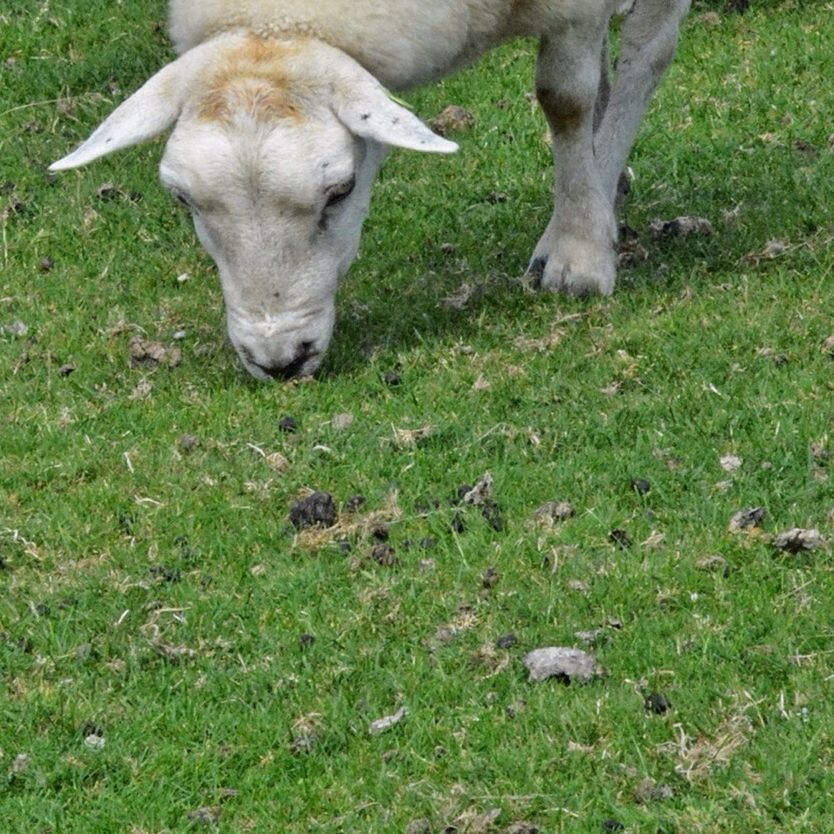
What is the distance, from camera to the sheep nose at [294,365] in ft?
24.2

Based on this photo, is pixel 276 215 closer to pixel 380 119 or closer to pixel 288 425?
pixel 380 119

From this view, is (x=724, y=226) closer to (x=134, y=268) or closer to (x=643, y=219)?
(x=643, y=219)

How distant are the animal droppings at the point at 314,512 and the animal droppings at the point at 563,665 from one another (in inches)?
46.8

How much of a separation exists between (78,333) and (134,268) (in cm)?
90

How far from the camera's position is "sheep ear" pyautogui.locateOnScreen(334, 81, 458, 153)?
6.89 metres

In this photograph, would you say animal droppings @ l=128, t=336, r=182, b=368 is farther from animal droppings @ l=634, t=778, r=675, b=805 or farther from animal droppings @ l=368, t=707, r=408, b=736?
animal droppings @ l=634, t=778, r=675, b=805

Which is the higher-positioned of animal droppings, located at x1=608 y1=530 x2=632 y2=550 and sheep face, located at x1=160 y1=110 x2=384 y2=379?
sheep face, located at x1=160 y1=110 x2=384 y2=379

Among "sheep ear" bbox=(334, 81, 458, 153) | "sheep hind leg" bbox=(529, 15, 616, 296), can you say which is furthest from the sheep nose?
"sheep hind leg" bbox=(529, 15, 616, 296)

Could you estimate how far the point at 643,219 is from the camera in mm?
9016

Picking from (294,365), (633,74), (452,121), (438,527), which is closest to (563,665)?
(438,527)

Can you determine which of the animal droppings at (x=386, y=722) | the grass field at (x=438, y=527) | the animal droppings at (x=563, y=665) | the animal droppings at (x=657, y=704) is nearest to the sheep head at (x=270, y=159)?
the grass field at (x=438, y=527)

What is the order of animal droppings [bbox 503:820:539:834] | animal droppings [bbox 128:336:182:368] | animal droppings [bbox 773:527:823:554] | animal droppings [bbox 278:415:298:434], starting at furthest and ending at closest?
animal droppings [bbox 128:336:182:368] < animal droppings [bbox 278:415:298:434] < animal droppings [bbox 773:527:823:554] < animal droppings [bbox 503:820:539:834]

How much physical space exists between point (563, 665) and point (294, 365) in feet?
8.09

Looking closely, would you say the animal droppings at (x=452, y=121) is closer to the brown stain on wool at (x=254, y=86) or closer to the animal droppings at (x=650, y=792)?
the brown stain on wool at (x=254, y=86)
